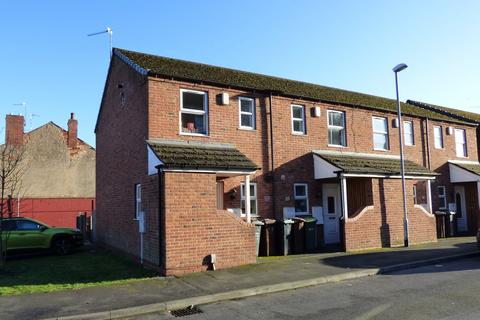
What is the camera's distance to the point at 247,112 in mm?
15156

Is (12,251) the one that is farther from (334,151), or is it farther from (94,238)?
(334,151)

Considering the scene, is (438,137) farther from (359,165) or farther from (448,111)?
(359,165)

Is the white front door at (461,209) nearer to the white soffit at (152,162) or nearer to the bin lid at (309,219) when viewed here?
the bin lid at (309,219)

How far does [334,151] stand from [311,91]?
2806mm

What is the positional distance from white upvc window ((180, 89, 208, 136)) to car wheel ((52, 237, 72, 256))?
23.7 ft

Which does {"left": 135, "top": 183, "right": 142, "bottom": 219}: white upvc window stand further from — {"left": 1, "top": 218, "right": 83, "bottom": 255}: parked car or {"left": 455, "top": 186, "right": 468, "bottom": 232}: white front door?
{"left": 455, "top": 186, "right": 468, "bottom": 232}: white front door

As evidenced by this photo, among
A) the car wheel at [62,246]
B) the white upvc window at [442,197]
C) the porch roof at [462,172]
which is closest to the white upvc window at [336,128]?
the white upvc window at [442,197]

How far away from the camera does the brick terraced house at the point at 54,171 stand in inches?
1157

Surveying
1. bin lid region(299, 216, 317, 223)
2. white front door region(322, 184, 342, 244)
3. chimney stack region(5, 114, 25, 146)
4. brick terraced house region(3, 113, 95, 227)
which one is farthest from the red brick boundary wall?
chimney stack region(5, 114, 25, 146)

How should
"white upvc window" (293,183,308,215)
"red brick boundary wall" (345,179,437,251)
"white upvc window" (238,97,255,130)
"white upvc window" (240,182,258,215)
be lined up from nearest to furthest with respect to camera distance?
"white upvc window" (240,182,258,215), "red brick boundary wall" (345,179,437,251), "white upvc window" (238,97,255,130), "white upvc window" (293,183,308,215)

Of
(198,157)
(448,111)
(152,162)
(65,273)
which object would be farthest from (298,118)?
(448,111)

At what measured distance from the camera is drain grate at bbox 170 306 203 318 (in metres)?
7.57

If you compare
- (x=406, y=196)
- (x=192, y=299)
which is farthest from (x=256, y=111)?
(x=192, y=299)

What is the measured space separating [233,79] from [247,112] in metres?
1.52
